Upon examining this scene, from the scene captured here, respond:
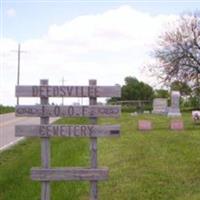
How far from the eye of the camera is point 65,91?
9852 mm

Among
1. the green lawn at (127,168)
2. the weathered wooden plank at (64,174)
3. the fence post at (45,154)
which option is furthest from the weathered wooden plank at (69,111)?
the green lawn at (127,168)

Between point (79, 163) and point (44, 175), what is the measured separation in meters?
5.75

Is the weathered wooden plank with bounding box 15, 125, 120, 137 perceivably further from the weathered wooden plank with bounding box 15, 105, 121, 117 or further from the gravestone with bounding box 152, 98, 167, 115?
the gravestone with bounding box 152, 98, 167, 115

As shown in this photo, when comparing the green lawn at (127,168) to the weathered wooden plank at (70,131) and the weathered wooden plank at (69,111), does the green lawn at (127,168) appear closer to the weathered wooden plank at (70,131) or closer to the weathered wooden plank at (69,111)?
the weathered wooden plank at (70,131)

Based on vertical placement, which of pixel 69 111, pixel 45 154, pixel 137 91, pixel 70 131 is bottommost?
pixel 45 154

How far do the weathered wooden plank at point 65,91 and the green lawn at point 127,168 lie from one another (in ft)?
6.32

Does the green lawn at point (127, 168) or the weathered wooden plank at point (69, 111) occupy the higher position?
the weathered wooden plank at point (69, 111)

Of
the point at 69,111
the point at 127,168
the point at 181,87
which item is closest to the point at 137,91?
the point at 181,87

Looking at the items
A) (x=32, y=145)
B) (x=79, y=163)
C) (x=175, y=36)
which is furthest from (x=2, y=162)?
(x=175, y=36)

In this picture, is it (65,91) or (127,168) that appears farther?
(127,168)

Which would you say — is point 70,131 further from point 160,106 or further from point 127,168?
point 160,106

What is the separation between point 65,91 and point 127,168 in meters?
5.10

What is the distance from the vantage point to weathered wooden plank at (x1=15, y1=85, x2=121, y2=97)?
9852 mm

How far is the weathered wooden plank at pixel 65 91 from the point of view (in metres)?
9.85
